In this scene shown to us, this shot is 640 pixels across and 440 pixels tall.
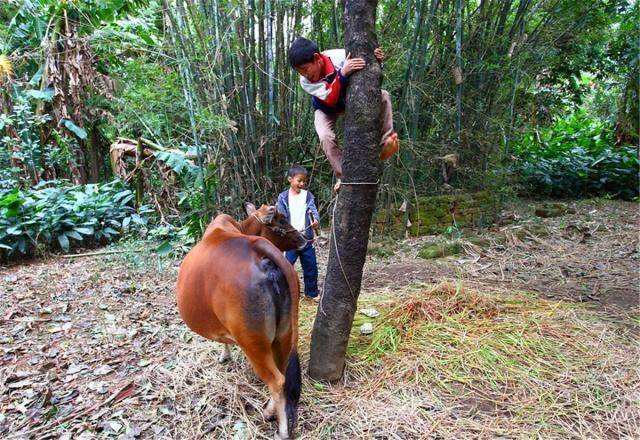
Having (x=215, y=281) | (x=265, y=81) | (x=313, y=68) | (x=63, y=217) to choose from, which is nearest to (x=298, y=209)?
(x=313, y=68)

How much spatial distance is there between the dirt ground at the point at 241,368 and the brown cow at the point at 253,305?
291 millimetres

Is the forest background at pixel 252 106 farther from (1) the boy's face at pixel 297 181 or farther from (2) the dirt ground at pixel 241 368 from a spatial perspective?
(2) the dirt ground at pixel 241 368

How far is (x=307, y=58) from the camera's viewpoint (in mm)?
2385

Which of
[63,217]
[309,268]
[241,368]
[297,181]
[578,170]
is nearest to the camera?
[241,368]

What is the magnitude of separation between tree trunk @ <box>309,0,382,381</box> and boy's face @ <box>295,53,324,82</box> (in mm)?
195

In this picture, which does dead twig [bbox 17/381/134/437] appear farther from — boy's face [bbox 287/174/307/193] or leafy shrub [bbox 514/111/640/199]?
leafy shrub [bbox 514/111/640/199]

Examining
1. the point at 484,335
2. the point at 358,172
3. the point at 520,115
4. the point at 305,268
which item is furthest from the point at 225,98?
the point at 520,115

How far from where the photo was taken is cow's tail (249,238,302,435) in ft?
6.99

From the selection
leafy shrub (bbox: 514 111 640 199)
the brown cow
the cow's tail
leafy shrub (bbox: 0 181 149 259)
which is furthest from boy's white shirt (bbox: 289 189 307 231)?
leafy shrub (bbox: 514 111 640 199)

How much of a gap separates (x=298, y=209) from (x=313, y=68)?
1.51 m

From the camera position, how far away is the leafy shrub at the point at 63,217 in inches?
224

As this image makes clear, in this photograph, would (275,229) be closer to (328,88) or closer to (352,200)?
(352,200)

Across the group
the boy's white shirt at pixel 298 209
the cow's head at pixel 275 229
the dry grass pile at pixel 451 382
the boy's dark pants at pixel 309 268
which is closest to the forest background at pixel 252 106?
the boy's white shirt at pixel 298 209

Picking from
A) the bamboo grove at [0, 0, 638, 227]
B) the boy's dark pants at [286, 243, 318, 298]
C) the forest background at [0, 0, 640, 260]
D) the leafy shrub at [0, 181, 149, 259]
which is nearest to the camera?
the boy's dark pants at [286, 243, 318, 298]
